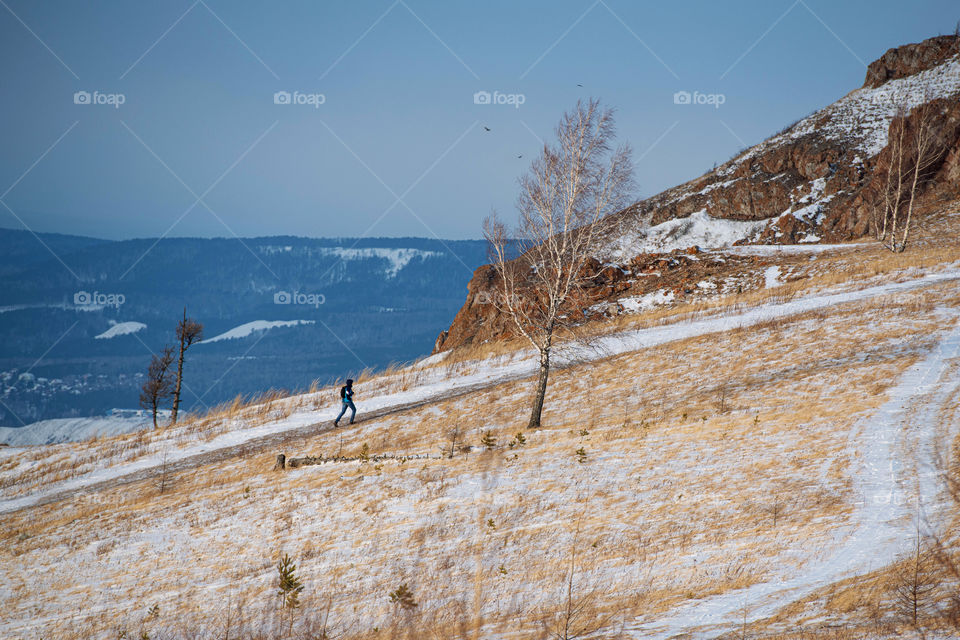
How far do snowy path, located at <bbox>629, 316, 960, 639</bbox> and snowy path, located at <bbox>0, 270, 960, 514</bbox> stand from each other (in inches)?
408

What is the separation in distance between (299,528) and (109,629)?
4.12 meters

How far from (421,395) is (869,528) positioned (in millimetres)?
19945

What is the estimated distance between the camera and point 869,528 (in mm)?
9344

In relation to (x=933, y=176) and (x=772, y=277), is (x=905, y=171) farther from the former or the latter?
(x=772, y=277)

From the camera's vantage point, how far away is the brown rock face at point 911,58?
201 feet

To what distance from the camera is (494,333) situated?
127 feet

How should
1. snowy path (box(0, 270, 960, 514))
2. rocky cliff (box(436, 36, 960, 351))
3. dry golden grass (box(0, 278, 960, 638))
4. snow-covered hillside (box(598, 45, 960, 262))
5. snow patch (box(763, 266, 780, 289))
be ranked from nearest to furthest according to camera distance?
dry golden grass (box(0, 278, 960, 638))
snowy path (box(0, 270, 960, 514))
snow patch (box(763, 266, 780, 289))
rocky cliff (box(436, 36, 960, 351))
snow-covered hillside (box(598, 45, 960, 262))

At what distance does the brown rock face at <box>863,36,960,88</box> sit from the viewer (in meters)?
61.2

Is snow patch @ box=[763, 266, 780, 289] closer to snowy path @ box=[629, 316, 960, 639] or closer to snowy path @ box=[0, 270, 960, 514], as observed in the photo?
snowy path @ box=[0, 270, 960, 514]

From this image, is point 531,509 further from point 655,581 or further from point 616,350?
point 616,350

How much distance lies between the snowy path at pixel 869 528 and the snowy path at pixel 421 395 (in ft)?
34.0

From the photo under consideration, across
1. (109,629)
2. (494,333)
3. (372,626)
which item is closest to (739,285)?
(494,333)

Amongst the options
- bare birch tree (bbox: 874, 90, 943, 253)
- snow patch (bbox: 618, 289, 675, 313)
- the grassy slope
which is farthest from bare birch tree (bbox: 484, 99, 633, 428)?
bare birch tree (bbox: 874, 90, 943, 253)

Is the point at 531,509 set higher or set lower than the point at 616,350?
lower
